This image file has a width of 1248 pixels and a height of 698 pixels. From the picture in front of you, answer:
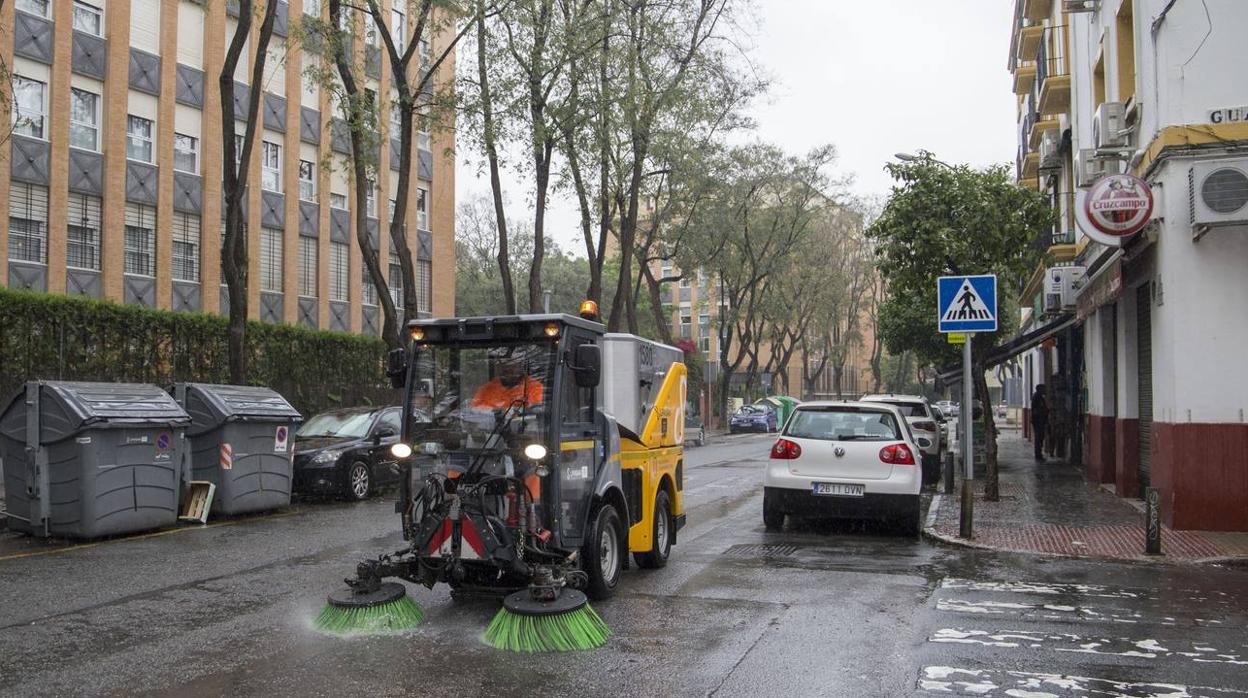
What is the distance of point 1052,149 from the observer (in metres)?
23.2

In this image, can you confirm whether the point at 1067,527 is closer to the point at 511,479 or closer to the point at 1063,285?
the point at 1063,285

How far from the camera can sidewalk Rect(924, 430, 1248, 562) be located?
1080cm

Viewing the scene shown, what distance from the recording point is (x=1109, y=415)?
18.5 metres

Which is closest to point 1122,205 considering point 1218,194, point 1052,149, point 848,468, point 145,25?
point 1218,194

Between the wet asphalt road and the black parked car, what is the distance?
181 inches

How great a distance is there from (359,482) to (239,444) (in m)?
2.69

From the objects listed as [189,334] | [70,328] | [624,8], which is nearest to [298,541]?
[70,328]

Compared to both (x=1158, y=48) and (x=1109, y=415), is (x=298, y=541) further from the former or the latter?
(x=1109, y=415)

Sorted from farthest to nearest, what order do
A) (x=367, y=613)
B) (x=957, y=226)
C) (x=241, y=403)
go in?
1. (x=957, y=226)
2. (x=241, y=403)
3. (x=367, y=613)

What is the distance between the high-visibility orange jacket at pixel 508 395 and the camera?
304 inches

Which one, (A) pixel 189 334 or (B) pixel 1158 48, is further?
(A) pixel 189 334

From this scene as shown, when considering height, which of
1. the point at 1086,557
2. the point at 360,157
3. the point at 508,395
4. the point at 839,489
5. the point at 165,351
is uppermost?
the point at 360,157

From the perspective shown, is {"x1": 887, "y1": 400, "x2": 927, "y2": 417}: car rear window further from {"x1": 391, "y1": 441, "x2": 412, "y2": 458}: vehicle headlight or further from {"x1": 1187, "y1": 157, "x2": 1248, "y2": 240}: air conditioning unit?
{"x1": 391, "y1": 441, "x2": 412, "y2": 458}: vehicle headlight

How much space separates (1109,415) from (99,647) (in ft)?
54.8
